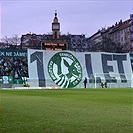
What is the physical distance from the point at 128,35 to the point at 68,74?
157ft

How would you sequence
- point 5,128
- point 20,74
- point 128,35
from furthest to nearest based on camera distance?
point 128,35, point 20,74, point 5,128

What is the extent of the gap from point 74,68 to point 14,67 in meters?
8.76

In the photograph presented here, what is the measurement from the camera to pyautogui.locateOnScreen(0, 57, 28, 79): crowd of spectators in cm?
4591

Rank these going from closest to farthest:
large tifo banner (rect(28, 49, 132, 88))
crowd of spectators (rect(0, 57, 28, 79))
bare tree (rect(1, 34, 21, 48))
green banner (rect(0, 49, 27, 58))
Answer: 1. crowd of spectators (rect(0, 57, 28, 79))
2. large tifo banner (rect(28, 49, 132, 88))
3. green banner (rect(0, 49, 27, 58))
4. bare tree (rect(1, 34, 21, 48))

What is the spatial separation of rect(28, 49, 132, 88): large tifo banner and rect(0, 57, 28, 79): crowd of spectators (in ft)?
3.83

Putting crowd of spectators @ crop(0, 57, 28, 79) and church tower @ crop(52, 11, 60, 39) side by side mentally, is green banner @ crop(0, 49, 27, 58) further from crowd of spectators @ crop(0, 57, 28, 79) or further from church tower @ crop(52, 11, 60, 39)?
church tower @ crop(52, 11, 60, 39)

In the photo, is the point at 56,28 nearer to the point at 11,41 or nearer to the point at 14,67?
the point at 11,41

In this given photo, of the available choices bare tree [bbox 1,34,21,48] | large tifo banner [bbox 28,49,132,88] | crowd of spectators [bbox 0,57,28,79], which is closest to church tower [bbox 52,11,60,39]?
bare tree [bbox 1,34,21,48]

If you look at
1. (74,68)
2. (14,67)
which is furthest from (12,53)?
(74,68)

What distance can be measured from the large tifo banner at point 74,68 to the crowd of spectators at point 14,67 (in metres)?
1.17

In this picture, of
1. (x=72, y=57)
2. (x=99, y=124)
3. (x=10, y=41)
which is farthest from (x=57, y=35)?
(x=99, y=124)

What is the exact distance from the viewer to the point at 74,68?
160 ft

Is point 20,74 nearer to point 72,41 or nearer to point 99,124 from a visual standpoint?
point 72,41

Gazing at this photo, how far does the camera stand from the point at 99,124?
6.29 meters
